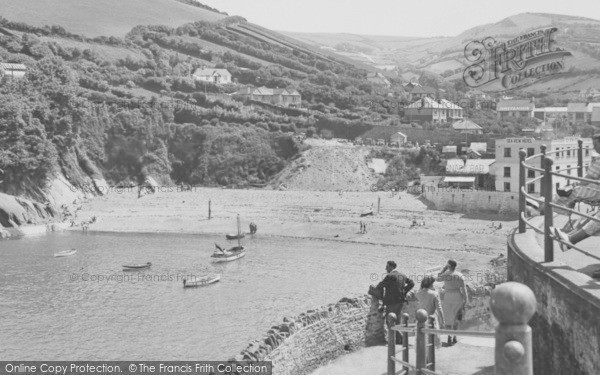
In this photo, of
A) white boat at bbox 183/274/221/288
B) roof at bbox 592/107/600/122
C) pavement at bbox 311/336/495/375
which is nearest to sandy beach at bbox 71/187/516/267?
white boat at bbox 183/274/221/288

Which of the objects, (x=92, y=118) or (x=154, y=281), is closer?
(x=154, y=281)

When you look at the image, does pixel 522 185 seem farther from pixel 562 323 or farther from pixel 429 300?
pixel 429 300

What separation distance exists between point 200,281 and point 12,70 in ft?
229

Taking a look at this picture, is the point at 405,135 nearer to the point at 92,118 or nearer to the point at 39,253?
the point at 92,118

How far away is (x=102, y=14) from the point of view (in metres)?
173

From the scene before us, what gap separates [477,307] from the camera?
1586 cm

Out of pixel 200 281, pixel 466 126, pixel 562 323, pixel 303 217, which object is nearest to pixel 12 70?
pixel 303 217

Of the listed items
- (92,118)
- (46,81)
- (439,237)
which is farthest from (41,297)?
(92,118)

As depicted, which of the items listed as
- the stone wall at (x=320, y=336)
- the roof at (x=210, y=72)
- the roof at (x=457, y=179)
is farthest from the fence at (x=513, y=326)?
the roof at (x=210, y=72)

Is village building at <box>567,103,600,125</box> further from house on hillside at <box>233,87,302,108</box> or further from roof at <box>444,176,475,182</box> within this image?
roof at <box>444,176,475,182</box>

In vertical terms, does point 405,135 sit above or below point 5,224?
above

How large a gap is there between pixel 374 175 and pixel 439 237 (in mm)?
31444

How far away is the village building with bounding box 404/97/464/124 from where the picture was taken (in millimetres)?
108062

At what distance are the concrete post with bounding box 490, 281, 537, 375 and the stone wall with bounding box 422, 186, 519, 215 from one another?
186 feet
